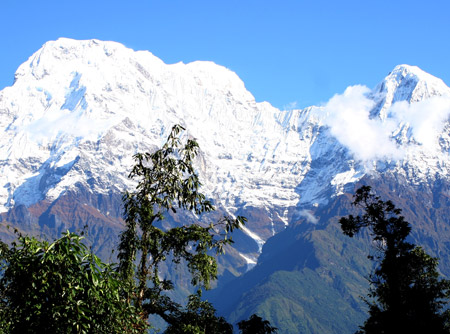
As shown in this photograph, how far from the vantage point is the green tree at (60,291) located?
982 inches

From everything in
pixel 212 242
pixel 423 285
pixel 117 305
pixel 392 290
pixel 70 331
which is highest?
pixel 423 285

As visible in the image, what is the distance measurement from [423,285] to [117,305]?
42572 mm

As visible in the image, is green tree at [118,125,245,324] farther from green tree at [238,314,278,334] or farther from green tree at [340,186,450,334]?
green tree at [238,314,278,334]

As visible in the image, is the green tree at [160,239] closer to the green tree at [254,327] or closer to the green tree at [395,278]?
the green tree at [395,278]

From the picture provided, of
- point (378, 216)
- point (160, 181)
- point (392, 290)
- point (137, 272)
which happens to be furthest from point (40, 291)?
point (392, 290)

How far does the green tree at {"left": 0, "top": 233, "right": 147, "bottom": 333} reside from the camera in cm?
2494

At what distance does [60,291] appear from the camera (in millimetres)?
25500

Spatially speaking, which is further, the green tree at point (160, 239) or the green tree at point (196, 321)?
the green tree at point (196, 321)

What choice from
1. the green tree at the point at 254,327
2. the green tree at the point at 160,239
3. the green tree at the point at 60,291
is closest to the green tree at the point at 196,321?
the green tree at the point at 160,239

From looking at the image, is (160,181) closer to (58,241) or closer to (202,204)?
(202,204)

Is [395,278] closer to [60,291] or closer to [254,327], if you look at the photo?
[254,327]

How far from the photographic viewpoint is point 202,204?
37312 millimetres

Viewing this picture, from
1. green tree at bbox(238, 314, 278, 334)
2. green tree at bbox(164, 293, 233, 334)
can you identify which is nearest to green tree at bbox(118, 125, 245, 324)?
green tree at bbox(164, 293, 233, 334)

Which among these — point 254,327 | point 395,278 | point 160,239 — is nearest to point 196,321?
point 160,239
